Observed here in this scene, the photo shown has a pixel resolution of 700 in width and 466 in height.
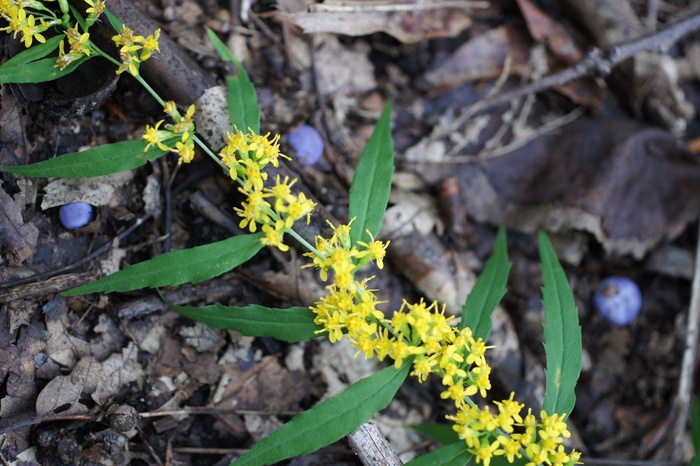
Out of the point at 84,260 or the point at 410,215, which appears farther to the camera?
the point at 410,215

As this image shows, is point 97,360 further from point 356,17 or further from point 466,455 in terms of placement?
point 356,17

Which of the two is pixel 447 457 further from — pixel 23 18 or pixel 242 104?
pixel 23 18

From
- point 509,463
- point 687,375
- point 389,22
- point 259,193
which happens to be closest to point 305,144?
point 389,22

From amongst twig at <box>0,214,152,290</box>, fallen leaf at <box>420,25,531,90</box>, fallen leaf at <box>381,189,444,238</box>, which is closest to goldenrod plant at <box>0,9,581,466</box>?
twig at <box>0,214,152,290</box>

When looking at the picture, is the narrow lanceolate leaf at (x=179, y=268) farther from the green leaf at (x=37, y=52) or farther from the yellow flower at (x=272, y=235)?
the green leaf at (x=37, y=52)

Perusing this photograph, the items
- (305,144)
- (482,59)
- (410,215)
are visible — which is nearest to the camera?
(305,144)

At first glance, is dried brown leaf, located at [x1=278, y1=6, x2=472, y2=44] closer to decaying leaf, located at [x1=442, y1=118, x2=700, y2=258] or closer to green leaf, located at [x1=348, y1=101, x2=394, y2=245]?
decaying leaf, located at [x1=442, y1=118, x2=700, y2=258]

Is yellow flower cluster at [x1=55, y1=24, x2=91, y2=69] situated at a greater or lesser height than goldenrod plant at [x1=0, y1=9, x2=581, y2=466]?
greater
